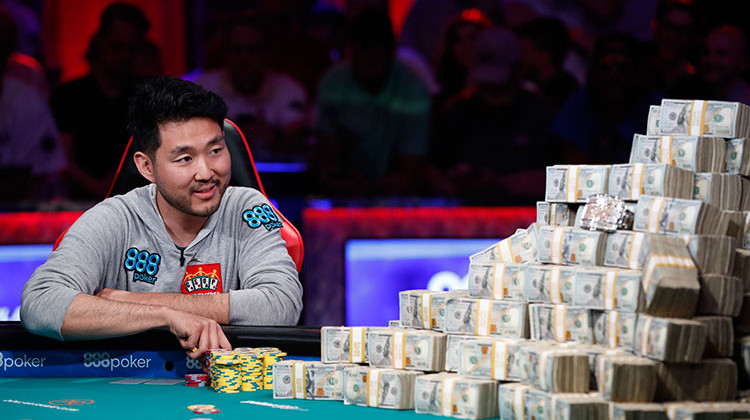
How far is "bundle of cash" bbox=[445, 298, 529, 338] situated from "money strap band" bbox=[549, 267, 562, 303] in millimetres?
93

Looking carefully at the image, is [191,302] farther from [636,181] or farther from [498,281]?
[636,181]

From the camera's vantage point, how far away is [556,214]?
2.75 m

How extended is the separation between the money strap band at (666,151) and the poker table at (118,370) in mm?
1073

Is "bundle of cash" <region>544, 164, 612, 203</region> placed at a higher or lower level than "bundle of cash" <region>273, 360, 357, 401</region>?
higher

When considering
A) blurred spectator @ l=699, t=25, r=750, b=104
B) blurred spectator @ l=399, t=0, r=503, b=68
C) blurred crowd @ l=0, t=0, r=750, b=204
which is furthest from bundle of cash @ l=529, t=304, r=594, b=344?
blurred spectator @ l=399, t=0, r=503, b=68

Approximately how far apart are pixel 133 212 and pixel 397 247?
7.50 ft

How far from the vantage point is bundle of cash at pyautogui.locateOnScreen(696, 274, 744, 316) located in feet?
7.46

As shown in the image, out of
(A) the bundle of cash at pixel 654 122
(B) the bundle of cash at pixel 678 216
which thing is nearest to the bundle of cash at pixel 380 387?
(B) the bundle of cash at pixel 678 216

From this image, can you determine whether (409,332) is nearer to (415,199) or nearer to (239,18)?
(415,199)

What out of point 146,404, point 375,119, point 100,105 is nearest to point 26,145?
point 100,105

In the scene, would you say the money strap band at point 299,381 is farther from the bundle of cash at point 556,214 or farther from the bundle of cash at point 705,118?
the bundle of cash at point 705,118

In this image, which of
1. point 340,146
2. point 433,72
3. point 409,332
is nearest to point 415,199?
point 340,146

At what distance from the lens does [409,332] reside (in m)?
2.58

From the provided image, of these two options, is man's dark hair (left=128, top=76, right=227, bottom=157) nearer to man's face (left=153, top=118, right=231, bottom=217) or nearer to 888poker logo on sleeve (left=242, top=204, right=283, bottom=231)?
man's face (left=153, top=118, right=231, bottom=217)
